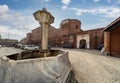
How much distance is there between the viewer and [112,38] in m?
17.5

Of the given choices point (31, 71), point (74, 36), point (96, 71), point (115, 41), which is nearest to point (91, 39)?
point (74, 36)

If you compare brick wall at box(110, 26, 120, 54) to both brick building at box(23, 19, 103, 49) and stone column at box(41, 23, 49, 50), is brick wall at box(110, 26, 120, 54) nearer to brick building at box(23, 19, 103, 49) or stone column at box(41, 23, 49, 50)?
stone column at box(41, 23, 49, 50)

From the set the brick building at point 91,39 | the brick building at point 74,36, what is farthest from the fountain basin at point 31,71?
the brick building at point 74,36

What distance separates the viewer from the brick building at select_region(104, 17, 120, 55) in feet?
54.0

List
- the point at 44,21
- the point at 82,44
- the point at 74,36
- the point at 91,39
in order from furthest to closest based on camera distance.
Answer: the point at 74,36, the point at 82,44, the point at 91,39, the point at 44,21

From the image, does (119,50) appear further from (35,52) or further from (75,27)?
(75,27)

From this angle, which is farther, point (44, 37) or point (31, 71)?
point (44, 37)

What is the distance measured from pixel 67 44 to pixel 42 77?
117 ft

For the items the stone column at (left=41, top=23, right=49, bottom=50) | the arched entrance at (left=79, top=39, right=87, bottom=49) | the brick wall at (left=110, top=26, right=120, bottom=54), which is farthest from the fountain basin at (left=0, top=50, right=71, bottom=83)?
the arched entrance at (left=79, top=39, right=87, bottom=49)

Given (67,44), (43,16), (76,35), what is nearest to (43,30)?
(43,16)

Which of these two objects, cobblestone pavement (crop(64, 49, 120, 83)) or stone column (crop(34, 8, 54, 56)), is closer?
cobblestone pavement (crop(64, 49, 120, 83))

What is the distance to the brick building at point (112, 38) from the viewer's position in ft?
54.0

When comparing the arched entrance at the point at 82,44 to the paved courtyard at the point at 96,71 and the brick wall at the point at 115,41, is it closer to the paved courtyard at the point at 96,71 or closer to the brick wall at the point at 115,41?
the brick wall at the point at 115,41

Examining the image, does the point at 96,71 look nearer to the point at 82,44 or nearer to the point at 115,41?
the point at 115,41
